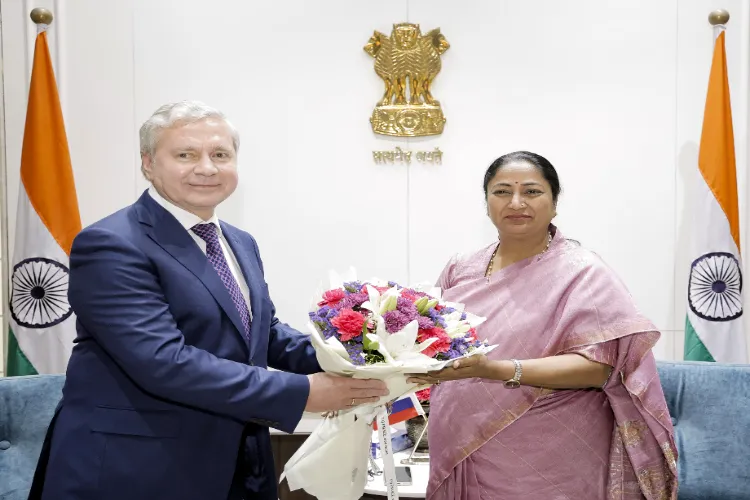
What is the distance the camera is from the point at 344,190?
3.68 m

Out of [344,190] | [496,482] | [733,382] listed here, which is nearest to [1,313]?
[344,190]

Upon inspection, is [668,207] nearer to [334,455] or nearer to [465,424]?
[465,424]

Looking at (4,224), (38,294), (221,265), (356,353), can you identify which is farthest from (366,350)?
(4,224)

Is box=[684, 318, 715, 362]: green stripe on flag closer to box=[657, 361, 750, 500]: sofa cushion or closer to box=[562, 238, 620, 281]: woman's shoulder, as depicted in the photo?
box=[657, 361, 750, 500]: sofa cushion

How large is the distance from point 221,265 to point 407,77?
2.17 metres

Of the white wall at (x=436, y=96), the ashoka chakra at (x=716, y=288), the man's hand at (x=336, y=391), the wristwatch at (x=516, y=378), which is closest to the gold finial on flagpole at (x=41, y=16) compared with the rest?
the white wall at (x=436, y=96)

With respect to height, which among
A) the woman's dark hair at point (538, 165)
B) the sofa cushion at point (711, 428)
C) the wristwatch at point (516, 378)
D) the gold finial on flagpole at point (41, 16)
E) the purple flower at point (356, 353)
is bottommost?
the sofa cushion at point (711, 428)

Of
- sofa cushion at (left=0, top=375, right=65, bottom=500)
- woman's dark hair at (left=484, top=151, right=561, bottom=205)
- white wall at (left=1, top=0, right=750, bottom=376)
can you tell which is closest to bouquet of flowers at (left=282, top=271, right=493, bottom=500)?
woman's dark hair at (left=484, top=151, right=561, bottom=205)

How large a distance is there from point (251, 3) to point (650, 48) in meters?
2.07

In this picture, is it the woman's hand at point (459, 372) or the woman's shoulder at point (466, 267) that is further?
the woman's shoulder at point (466, 267)

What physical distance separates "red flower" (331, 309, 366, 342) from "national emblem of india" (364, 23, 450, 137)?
2.17 metres

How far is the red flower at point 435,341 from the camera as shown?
1634 mm

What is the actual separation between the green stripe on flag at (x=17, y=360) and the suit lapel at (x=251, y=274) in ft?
6.16

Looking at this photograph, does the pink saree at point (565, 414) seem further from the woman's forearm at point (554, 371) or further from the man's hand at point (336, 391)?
the man's hand at point (336, 391)
